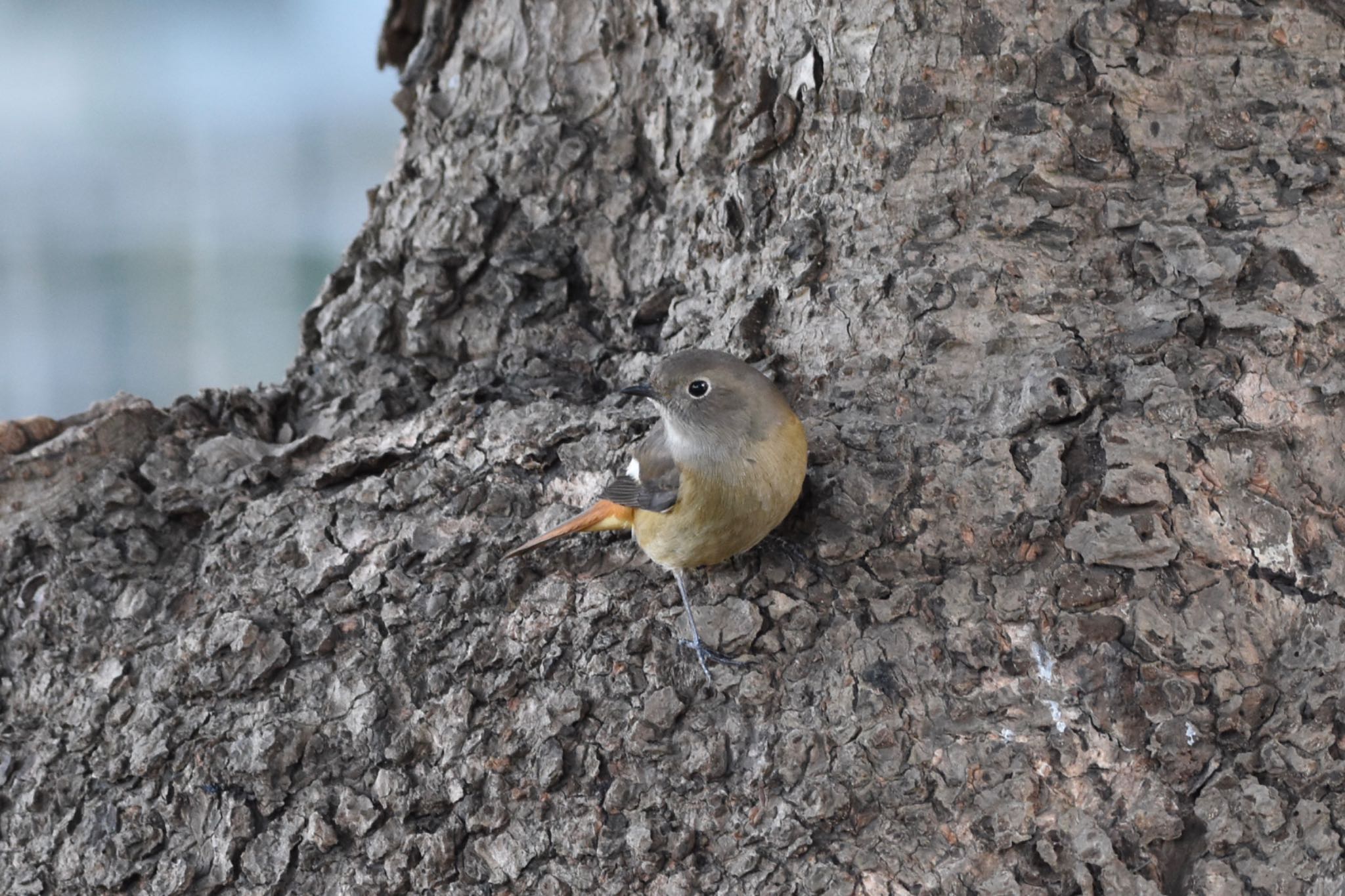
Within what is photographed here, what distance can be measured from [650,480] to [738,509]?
0.23 m

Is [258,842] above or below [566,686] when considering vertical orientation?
below

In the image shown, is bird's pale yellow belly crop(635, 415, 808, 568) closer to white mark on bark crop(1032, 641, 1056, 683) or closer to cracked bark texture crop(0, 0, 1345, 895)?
cracked bark texture crop(0, 0, 1345, 895)

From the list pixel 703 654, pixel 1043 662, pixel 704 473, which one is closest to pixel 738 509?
pixel 704 473

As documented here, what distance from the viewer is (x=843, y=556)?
198cm

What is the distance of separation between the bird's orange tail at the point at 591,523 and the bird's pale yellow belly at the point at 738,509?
82 millimetres

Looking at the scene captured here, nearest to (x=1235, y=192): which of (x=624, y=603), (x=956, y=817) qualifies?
(x=956, y=817)

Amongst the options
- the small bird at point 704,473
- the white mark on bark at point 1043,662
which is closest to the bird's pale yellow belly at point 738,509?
the small bird at point 704,473

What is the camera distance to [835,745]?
1821mm

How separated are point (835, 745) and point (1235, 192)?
136cm

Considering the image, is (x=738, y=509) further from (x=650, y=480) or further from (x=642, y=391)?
(x=642, y=391)

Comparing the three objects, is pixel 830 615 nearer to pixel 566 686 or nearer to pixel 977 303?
pixel 566 686

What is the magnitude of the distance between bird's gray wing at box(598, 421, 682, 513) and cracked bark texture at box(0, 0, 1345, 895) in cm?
13

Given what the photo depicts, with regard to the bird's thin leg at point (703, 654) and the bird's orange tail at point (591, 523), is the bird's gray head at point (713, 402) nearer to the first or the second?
the bird's orange tail at point (591, 523)

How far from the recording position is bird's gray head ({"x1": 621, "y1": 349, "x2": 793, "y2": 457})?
2.05 metres
